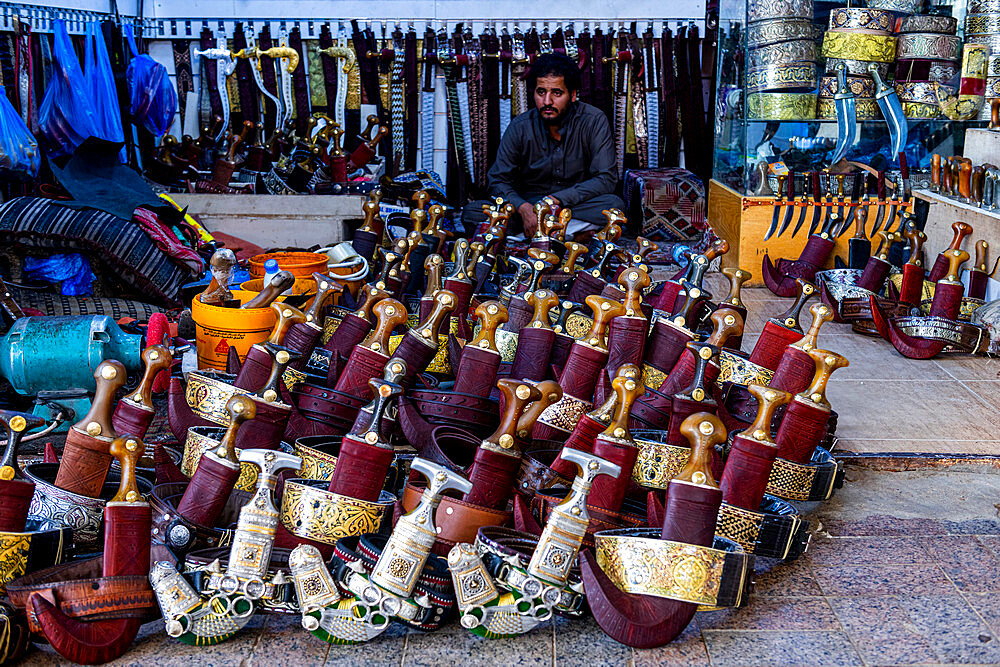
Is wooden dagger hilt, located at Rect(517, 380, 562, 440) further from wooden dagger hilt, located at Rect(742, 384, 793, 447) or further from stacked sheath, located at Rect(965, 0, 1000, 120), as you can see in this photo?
stacked sheath, located at Rect(965, 0, 1000, 120)

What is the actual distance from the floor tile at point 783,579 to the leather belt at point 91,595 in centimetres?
115

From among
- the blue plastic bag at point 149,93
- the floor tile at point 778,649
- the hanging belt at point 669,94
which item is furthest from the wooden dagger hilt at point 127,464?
the hanging belt at point 669,94

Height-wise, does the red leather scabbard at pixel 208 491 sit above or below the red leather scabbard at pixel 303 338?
below

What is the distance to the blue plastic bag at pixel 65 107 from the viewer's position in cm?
420

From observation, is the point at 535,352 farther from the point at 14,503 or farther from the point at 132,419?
the point at 14,503

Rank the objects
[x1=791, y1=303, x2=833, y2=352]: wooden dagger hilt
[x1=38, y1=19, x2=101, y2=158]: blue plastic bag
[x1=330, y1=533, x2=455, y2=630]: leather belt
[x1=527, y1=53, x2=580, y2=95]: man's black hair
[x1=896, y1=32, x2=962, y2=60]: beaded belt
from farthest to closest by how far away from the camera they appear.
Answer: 1. [x1=527, y1=53, x2=580, y2=95]: man's black hair
2. [x1=896, y1=32, x2=962, y2=60]: beaded belt
3. [x1=38, y1=19, x2=101, y2=158]: blue plastic bag
4. [x1=791, y1=303, x2=833, y2=352]: wooden dagger hilt
5. [x1=330, y1=533, x2=455, y2=630]: leather belt

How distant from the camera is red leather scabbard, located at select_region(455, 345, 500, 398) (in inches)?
83.7

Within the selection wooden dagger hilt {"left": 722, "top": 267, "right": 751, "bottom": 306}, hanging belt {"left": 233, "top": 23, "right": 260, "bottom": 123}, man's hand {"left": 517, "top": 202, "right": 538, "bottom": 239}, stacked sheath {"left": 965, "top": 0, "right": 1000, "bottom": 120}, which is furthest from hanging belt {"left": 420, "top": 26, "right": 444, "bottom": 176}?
wooden dagger hilt {"left": 722, "top": 267, "right": 751, "bottom": 306}

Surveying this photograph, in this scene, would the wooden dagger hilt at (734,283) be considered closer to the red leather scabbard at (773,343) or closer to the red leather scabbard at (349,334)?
the red leather scabbard at (773,343)

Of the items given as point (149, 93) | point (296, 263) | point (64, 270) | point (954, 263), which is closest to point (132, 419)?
point (296, 263)

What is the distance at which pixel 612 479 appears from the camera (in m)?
1.75

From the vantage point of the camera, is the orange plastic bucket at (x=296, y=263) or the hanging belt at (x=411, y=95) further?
the hanging belt at (x=411, y=95)

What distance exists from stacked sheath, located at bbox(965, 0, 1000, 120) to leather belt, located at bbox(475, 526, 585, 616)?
3970mm

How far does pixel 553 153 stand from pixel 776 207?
4.52 feet
